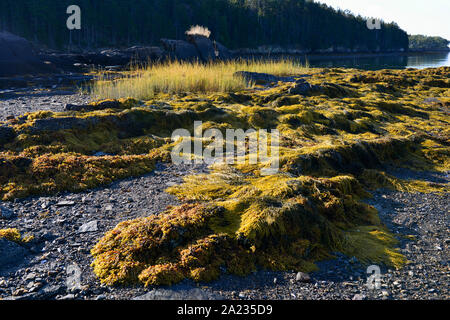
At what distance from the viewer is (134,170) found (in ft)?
16.1

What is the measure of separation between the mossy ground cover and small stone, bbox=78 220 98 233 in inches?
13.3

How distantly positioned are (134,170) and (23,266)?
226cm

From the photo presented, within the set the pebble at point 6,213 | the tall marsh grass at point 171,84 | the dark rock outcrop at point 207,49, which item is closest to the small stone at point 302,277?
the pebble at point 6,213

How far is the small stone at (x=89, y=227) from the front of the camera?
3.38m

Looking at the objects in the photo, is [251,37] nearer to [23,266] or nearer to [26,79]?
[26,79]

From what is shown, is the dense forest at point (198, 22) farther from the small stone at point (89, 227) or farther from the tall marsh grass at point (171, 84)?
the small stone at point (89, 227)

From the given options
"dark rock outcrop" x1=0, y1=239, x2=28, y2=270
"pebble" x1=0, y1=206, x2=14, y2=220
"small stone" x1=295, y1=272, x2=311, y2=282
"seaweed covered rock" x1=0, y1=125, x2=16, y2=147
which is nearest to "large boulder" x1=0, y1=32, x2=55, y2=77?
"seaweed covered rock" x1=0, y1=125, x2=16, y2=147

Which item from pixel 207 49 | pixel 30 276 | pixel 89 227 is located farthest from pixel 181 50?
pixel 30 276

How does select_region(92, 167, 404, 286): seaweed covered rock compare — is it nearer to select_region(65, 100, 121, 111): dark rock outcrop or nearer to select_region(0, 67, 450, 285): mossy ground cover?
select_region(0, 67, 450, 285): mossy ground cover

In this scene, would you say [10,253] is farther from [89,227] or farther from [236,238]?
[236,238]

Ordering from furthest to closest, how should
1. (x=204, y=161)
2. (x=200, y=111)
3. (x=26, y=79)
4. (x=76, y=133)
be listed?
(x=26, y=79), (x=200, y=111), (x=76, y=133), (x=204, y=161)

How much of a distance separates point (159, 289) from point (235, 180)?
2187mm

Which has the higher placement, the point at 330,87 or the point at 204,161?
the point at 330,87

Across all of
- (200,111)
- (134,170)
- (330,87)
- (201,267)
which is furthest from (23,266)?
(330,87)
